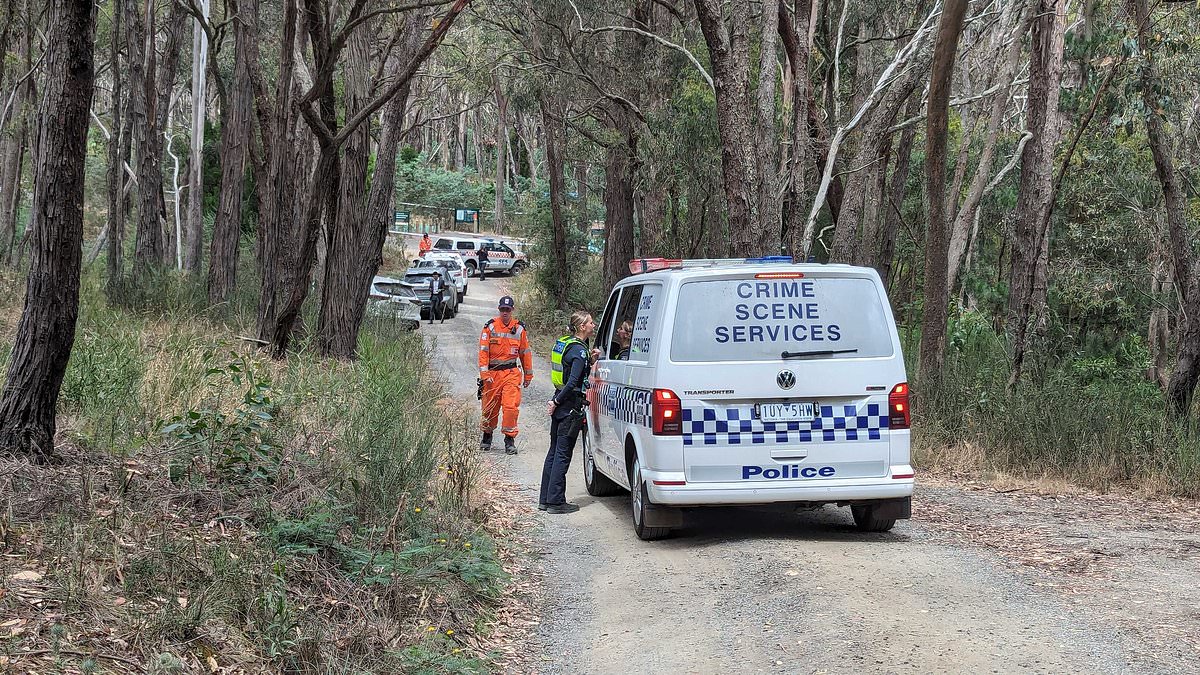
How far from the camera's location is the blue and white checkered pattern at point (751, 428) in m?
8.19

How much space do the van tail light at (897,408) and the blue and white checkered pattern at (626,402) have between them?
1.68m

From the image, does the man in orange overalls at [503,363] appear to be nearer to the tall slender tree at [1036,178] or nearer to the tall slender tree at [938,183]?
the tall slender tree at [938,183]

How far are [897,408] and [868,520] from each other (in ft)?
3.34

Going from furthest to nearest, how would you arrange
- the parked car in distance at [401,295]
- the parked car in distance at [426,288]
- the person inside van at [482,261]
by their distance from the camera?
the person inside van at [482,261] < the parked car in distance at [426,288] < the parked car in distance at [401,295]

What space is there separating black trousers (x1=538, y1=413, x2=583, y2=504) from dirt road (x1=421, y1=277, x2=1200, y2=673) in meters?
0.24

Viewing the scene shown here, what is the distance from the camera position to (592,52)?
85.0 feet

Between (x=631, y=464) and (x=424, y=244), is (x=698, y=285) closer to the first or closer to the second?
(x=631, y=464)

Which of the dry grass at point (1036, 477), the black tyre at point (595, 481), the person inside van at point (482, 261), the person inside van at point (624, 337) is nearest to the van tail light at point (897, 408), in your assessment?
the person inside van at point (624, 337)

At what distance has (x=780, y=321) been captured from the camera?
831 cm

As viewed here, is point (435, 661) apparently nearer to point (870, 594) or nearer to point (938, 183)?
point (870, 594)

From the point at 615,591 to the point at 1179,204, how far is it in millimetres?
11008

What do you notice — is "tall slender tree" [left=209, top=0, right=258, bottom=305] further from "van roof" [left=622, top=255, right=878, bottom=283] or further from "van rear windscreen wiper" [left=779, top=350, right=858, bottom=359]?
"van rear windscreen wiper" [left=779, top=350, right=858, bottom=359]

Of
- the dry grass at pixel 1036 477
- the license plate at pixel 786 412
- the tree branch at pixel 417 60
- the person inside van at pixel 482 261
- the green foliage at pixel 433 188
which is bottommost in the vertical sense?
the dry grass at pixel 1036 477

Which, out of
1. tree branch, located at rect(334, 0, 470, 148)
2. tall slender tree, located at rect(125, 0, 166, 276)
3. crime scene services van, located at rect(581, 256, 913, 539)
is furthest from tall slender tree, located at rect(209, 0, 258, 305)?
crime scene services van, located at rect(581, 256, 913, 539)
